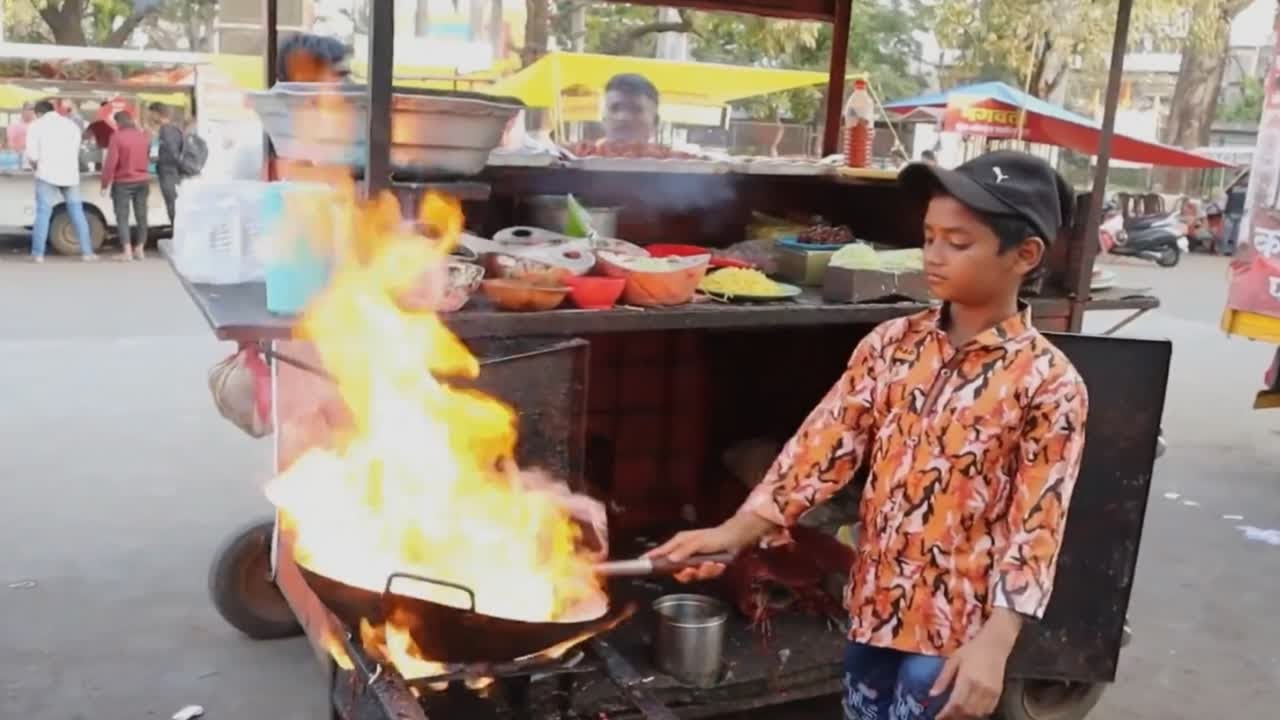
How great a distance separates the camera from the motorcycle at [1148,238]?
20.0 meters

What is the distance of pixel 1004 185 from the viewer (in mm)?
2312

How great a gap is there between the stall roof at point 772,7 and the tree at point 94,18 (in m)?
20.4

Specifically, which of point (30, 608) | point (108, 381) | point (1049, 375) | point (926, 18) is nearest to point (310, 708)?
point (30, 608)

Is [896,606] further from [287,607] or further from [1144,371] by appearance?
[287,607]

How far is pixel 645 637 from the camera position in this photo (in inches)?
159

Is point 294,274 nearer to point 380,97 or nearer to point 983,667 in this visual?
point 380,97

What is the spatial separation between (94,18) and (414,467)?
2443cm

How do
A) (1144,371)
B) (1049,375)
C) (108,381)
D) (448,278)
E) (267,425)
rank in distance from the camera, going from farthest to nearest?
(108,381), (267,425), (1144,371), (448,278), (1049,375)

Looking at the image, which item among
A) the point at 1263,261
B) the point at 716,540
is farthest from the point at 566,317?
the point at 1263,261

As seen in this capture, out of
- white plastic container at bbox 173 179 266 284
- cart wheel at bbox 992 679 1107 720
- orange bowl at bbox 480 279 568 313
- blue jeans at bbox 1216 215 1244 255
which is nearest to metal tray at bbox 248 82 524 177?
white plastic container at bbox 173 179 266 284

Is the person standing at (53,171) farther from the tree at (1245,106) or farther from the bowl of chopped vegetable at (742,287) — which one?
the tree at (1245,106)

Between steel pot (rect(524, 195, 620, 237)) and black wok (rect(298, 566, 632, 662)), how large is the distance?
6.70 feet

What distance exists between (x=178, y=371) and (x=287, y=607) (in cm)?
462

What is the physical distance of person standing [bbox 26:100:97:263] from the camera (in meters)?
12.5
